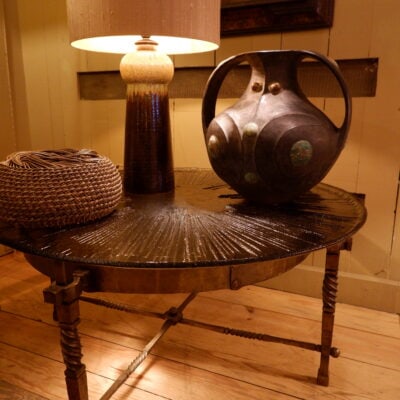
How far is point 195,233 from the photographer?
2.21ft

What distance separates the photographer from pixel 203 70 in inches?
56.9

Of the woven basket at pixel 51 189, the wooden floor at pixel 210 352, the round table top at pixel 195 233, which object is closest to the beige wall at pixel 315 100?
the wooden floor at pixel 210 352

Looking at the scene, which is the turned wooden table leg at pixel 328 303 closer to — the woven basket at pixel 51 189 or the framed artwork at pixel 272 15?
the woven basket at pixel 51 189

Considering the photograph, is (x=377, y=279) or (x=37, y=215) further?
(x=377, y=279)

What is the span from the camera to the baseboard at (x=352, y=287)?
4.33 feet

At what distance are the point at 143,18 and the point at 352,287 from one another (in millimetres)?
1115

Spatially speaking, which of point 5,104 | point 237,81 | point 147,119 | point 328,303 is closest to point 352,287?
point 328,303

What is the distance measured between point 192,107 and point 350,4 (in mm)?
621

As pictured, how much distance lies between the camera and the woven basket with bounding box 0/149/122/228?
2.09 feet

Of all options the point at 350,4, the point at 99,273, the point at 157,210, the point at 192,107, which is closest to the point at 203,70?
the point at 192,107

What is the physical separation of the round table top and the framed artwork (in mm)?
631

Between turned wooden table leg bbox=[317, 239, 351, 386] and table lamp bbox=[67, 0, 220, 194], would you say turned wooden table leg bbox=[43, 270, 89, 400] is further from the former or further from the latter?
turned wooden table leg bbox=[317, 239, 351, 386]

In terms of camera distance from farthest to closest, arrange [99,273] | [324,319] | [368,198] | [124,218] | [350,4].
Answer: [368,198], [350,4], [324,319], [124,218], [99,273]

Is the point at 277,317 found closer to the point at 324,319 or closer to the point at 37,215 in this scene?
the point at 324,319
